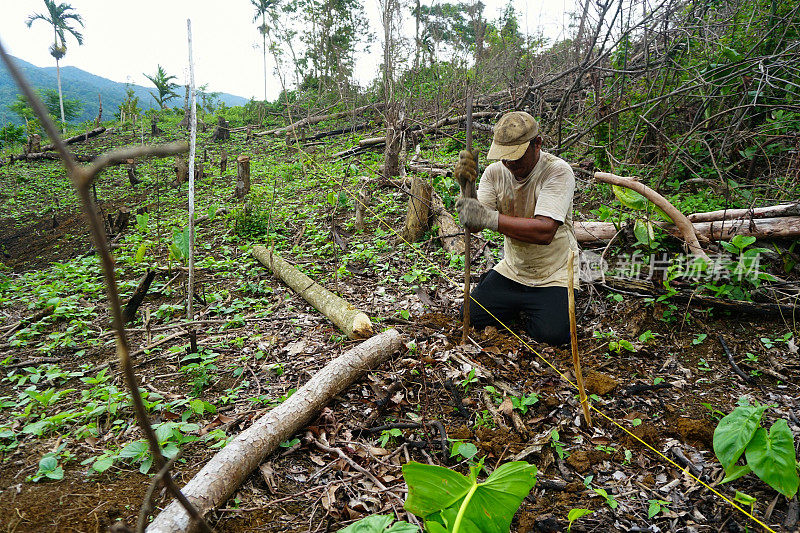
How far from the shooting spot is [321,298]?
12.7 ft

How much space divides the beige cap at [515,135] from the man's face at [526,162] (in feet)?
0.29

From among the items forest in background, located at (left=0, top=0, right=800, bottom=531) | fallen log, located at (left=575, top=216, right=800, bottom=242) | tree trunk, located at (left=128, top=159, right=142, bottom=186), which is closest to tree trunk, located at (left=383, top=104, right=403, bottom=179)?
forest in background, located at (left=0, top=0, right=800, bottom=531)

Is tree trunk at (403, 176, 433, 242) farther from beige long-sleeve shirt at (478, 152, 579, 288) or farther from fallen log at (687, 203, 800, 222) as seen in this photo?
fallen log at (687, 203, 800, 222)

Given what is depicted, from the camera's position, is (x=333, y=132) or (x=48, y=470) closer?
(x=48, y=470)

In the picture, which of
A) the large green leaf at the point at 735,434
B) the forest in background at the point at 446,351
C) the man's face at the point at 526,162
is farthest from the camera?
the man's face at the point at 526,162

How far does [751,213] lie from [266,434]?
4.08m

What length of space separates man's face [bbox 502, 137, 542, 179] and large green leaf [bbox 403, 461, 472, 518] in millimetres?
2377

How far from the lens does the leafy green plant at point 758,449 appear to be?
1872 millimetres

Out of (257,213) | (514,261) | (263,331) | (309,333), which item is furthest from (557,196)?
(257,213)

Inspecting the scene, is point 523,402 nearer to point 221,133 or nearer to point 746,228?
point 746,228

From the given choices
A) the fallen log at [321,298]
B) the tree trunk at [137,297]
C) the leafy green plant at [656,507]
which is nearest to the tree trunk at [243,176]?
the fallen log at [321,298]

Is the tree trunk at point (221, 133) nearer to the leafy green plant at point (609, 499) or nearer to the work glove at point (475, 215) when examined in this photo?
the work glove at point (475, 215)

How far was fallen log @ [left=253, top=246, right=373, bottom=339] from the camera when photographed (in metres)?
3.37

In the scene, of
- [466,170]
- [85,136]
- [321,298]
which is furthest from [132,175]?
[466,170]
